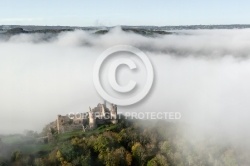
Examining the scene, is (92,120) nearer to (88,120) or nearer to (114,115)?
(88,120)

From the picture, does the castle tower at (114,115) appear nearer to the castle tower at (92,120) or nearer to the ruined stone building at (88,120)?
the ruined stone building at (88,120)

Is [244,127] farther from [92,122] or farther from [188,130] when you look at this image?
[92,122]

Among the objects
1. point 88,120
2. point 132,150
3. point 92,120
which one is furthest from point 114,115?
point 132,150

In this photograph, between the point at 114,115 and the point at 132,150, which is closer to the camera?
the point at 132,150

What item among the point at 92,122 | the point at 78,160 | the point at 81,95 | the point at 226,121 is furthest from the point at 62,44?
the point at 78,160

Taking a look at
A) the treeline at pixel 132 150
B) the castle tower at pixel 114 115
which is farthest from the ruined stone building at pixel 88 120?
the treeline at pixel 132 150

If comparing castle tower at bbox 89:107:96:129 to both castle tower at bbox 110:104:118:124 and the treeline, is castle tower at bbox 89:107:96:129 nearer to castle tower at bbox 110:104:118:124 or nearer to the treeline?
the treeline

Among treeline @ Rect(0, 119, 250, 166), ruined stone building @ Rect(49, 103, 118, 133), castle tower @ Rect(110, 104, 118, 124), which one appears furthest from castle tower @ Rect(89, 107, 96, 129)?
castle tower @ Rect(110, 104, 118, 124)

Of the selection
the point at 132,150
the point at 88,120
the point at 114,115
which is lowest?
the point at 132,150
